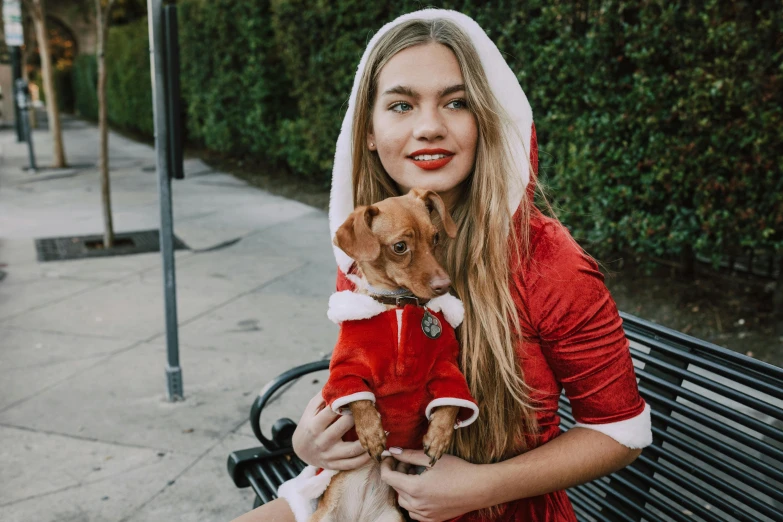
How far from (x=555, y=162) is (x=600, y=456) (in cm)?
449

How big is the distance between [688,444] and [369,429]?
108cm

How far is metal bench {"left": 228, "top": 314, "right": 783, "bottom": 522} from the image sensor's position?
1.76m

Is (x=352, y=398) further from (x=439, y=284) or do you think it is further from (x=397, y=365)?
(x=439, y=284)

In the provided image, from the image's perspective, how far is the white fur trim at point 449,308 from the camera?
1716 millimetres

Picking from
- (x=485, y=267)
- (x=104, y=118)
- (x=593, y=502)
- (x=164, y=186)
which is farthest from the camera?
(x=104, y=118)

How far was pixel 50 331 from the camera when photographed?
5.34 m

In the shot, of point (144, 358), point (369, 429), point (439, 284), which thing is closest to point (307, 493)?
point (369, 429)

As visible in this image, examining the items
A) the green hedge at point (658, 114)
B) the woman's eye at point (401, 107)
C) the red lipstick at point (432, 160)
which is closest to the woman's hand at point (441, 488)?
the red lipstick at point (432, 160)

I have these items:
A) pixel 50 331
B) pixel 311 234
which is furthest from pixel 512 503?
pixel 311 234

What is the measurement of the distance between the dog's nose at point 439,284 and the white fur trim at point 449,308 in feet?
0.21

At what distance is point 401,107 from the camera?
186 cm

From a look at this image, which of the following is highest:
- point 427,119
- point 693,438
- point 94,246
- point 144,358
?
point 427,119

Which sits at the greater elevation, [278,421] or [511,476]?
[511,476]

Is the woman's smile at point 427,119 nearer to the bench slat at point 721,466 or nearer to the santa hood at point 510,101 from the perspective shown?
the santa hood at point 510,101
